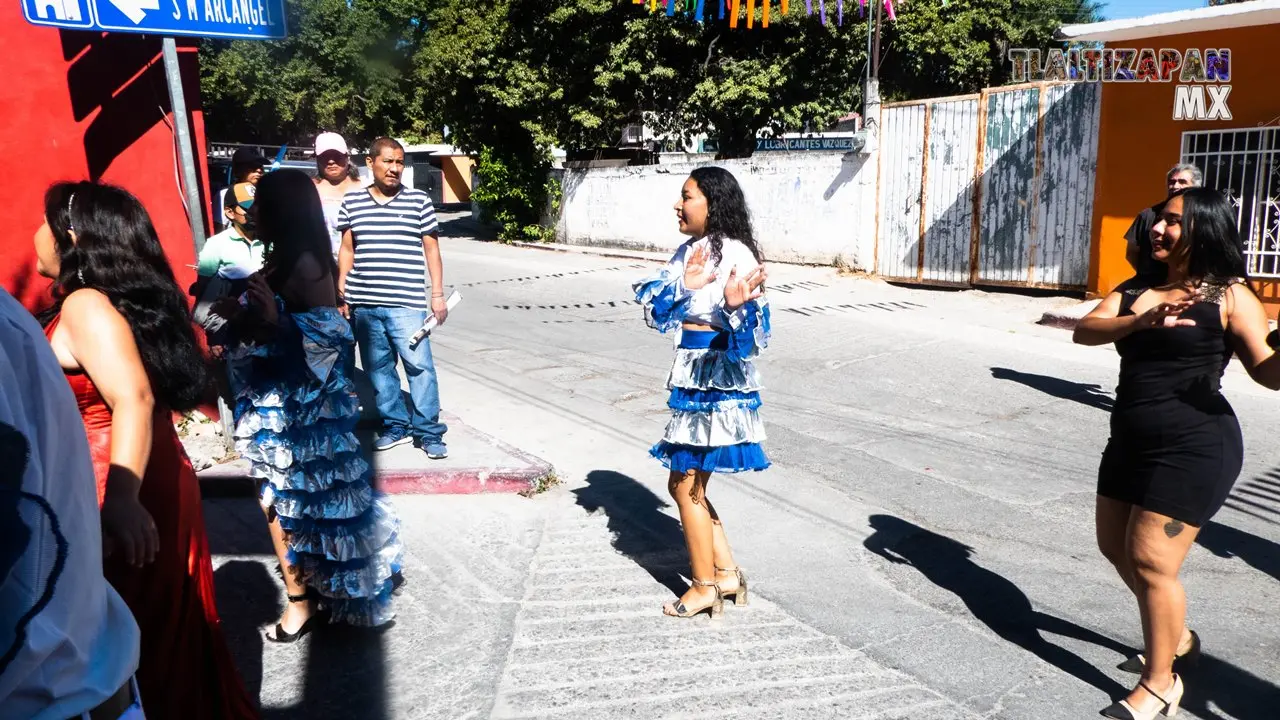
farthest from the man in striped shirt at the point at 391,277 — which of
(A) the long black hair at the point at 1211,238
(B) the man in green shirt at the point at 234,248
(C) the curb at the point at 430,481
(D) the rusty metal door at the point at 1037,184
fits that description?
(D) the rusty metal door at the point at 1037,184

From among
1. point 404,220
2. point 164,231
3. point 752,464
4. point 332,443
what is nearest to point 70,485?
point 332,443

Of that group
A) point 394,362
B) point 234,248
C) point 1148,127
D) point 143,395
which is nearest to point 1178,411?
point 143,395

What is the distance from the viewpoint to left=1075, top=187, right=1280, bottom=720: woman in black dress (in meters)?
3.12

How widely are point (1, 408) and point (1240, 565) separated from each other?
4.86 m

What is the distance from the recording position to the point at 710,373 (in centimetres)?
378

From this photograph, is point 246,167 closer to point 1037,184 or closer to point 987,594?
point 987,594

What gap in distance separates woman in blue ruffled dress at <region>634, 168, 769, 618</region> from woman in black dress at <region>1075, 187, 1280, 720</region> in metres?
1.29

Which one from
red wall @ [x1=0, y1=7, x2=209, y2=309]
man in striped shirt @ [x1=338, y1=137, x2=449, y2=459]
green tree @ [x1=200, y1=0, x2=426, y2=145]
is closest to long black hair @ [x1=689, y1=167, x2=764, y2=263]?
man in striped shirt @ [x1=338, y1=137, x2=449, y2=459]

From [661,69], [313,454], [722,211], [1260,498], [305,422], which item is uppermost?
[661,69]

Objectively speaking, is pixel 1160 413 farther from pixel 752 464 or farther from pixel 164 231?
pixel 164 231

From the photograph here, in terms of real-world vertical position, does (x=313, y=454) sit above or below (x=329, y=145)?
below

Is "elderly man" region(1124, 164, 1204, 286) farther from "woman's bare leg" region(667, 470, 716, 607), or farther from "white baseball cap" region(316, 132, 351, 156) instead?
"white baseball cap" region(316, 132, 351, 156)

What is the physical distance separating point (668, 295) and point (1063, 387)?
17.3ft

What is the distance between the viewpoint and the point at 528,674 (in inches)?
138
